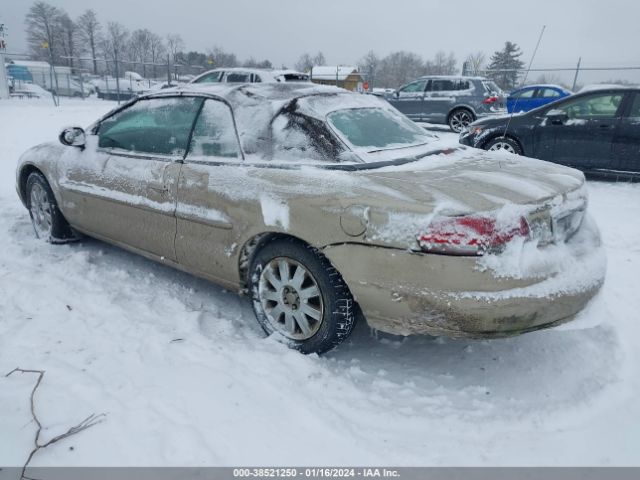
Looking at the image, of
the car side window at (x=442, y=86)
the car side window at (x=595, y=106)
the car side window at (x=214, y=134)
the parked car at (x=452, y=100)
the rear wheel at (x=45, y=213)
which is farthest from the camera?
the car side window at (x=442, y=86)

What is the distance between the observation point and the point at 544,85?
1575 centimetres

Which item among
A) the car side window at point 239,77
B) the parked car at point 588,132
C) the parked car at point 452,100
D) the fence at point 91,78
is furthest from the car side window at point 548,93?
the fence at point 91,78

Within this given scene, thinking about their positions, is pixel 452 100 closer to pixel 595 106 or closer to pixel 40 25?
pixel 595 106

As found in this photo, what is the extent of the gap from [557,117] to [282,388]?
672cm

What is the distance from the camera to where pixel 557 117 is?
7.43m

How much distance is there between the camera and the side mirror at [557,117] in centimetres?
740

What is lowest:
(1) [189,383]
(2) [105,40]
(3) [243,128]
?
(1) [189,383]

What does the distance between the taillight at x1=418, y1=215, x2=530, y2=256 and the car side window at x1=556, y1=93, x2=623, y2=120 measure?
20.3 feet

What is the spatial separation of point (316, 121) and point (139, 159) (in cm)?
151

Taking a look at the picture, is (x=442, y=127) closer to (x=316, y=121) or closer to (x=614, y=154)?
(x=614, y=154)

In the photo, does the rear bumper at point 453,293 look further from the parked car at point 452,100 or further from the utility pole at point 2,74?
the utility pole at point 2,74

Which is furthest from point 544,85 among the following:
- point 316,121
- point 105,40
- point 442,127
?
point 105,40

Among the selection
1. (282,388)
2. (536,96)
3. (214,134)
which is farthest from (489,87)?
(282,388)

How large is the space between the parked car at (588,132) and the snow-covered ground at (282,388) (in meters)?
4.12
